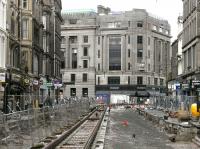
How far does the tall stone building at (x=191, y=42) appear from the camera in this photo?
77625 mm

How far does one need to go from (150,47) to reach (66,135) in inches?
4869

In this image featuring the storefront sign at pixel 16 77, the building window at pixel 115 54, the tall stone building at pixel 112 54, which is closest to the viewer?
the storefront sign at pixel 16 77

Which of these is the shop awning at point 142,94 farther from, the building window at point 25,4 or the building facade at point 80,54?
the building window at point 25,4

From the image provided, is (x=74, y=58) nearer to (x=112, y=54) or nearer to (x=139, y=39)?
(x=112, y=54)

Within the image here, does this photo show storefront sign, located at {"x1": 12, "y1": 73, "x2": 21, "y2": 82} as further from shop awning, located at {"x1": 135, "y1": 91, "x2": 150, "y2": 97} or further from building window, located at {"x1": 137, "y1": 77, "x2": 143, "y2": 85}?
building window, located at {"x1": 137, "y1": 77, "x2": 143, "y2": 85}

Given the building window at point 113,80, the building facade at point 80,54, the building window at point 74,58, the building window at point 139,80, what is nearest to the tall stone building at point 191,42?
the building window at point 139,80

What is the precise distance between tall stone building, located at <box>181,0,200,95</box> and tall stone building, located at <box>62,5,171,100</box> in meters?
54.9

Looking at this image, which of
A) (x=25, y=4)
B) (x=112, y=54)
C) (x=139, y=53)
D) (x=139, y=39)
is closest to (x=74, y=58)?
(x=112, y=54)

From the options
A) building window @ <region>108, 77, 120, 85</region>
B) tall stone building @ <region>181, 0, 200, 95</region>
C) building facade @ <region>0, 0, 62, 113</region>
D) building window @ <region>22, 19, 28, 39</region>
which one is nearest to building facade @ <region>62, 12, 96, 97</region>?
building window @ <region>108, 77, 120, 85</region>

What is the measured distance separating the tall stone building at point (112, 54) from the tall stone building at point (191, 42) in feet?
180

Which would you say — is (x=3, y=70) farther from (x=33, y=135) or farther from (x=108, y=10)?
(x=108, y=10)

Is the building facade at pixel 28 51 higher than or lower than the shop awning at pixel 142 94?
higher

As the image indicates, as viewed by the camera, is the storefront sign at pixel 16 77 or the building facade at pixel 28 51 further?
the storefront sign at pixel 16 77

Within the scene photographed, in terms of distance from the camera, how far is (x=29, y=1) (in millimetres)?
67312
